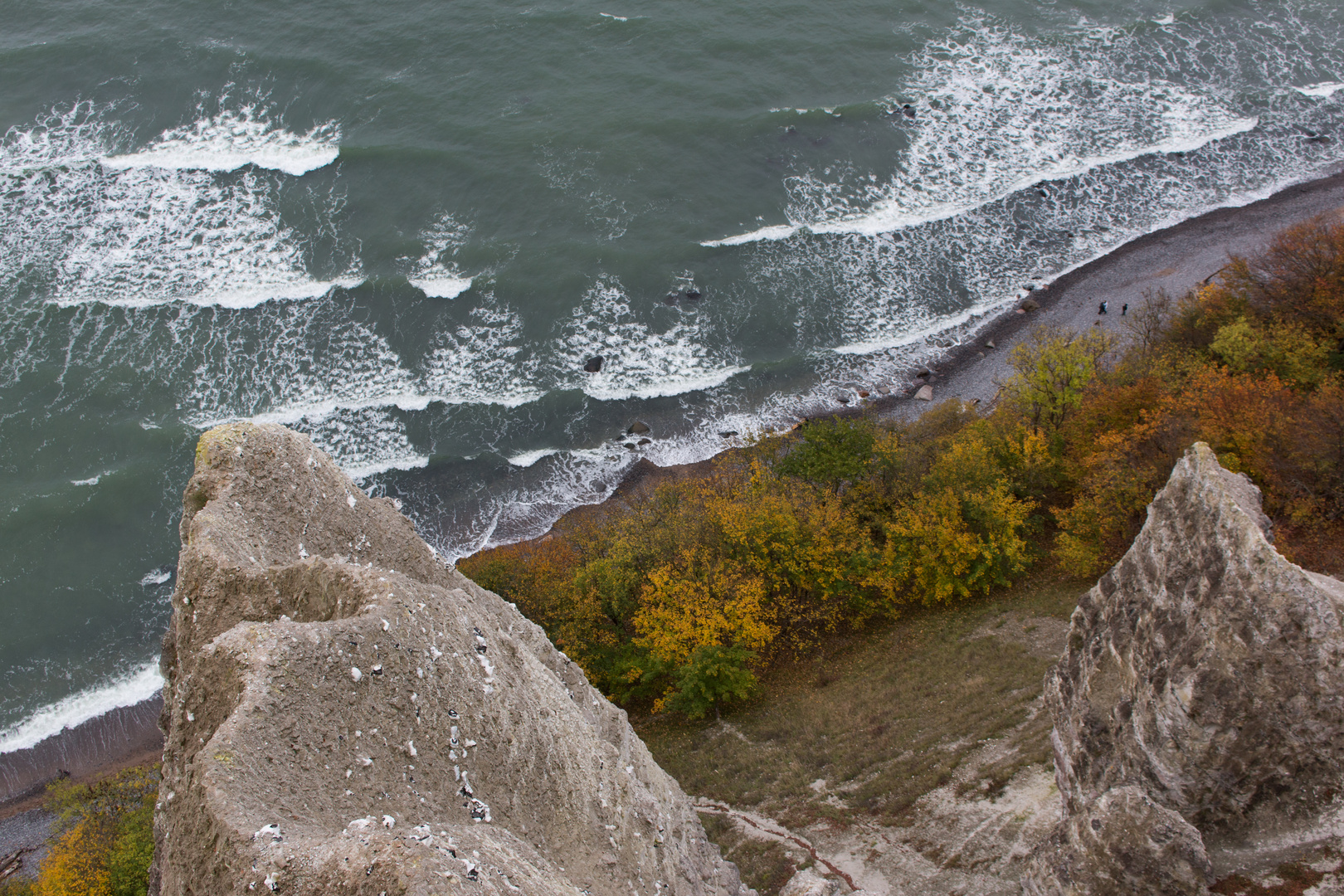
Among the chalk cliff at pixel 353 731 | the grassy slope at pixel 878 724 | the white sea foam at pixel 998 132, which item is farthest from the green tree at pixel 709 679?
the white sea foam at pixel 998 132

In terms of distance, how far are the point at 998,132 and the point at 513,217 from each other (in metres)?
40.1

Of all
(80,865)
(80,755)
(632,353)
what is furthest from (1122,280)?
(80,755)

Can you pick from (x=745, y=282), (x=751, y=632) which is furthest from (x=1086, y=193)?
(x=751, y=632)

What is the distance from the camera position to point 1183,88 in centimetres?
7412

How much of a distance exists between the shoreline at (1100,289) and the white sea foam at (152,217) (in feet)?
96.9

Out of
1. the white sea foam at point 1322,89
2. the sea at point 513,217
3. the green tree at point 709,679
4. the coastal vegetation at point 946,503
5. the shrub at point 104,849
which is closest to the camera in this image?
the shrub at point 104,849

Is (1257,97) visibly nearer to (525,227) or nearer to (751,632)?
(525,227)

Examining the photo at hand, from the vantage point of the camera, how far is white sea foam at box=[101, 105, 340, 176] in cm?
6706

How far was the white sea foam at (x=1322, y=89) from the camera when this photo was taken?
72.5 metres

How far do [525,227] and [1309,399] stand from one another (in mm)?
49272

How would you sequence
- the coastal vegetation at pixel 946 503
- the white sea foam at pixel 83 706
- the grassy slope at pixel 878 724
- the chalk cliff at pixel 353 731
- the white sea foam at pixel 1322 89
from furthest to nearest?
the white sea foam at pixel 1322 89, the white sea foam at pixel 83 706, the coastal vegetation at pixel 946 503, the grassy slope at pixel 878 724, the chalk cliff at pixel 353 731

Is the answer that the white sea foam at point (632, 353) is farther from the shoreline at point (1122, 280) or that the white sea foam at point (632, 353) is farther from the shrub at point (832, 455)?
the shrub at point (832, 455)

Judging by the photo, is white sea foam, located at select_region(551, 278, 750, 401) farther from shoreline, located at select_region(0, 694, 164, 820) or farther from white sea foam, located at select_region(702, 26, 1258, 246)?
shoreline, located at select_region(0, 694, 164, 820)

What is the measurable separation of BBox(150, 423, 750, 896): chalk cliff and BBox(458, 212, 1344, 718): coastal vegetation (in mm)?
15009
